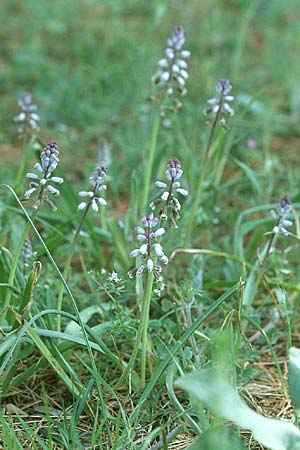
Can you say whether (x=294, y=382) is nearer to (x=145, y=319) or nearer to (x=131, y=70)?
(x=145, y=319)

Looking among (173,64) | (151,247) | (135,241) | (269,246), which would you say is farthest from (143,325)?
(173,64)

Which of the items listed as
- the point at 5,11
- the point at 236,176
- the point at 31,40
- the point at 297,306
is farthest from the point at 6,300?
the point at 5,11

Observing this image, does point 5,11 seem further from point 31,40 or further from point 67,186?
point 67,186

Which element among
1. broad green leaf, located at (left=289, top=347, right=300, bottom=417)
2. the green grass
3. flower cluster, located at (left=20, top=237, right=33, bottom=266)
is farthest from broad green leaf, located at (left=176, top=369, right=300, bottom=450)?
flower cluster, located at (left=20, top=237, right=33, bottom=266)

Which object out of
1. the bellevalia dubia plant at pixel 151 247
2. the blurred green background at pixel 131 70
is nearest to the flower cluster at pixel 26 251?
the bellevalia dubia plant at pixel 151 247

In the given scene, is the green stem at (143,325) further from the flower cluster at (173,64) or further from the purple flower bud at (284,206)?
the flower cluster at (173,64)
